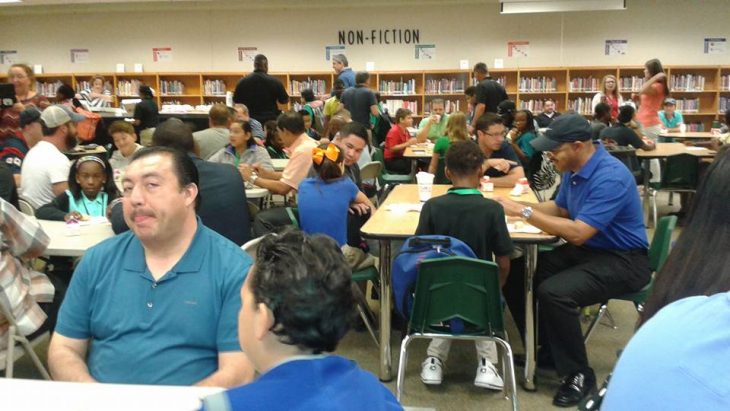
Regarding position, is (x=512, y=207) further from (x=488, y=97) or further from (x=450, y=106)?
(x=450, y=106)

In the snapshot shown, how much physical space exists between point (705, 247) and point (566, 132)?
7.23 ft

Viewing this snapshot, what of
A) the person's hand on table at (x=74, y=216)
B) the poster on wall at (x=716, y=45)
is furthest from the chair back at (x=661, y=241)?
the poster on wall at (x=716, y=45)

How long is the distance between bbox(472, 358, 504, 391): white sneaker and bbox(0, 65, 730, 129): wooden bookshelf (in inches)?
356

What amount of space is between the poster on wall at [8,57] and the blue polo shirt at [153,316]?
13.0 metres

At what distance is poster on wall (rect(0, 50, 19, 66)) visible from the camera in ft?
42.4

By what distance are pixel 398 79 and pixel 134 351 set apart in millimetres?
11079

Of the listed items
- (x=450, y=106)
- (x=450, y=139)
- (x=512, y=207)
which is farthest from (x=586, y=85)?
(x=512, y=207)

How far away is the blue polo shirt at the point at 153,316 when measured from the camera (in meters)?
1.86

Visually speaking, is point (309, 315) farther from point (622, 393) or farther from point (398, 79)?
point (398, 79)

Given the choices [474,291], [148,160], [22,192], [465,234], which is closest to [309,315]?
[148,160]

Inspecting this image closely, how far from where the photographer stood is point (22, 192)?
14.0ft

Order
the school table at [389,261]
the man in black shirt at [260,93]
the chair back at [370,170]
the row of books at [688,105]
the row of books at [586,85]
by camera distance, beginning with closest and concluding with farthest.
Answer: the school table at [389,261], the chair back at [370,170], the man in black shirt at [260,93], the row of books at [688,105], the row of books at [586,85]

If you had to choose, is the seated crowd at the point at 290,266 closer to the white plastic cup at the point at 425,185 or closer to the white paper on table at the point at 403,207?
the white paper on table at the point at 403,207

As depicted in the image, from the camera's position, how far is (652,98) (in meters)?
8.68
